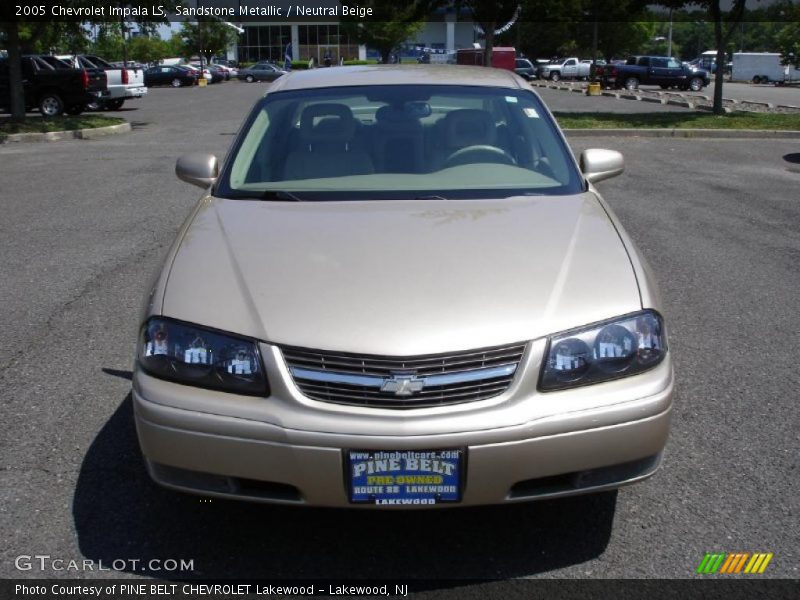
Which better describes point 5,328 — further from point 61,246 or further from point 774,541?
point 774,541

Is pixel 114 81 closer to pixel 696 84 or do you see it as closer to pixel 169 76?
pixel 169 76

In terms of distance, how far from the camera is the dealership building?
294 feet

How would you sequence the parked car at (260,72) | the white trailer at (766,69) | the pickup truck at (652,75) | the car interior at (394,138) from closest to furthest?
1. the car interior at (394,138)
2. the pickup truck at (652,75)
3. the parked car at (260,72)
4. the white trailer at (766,69)

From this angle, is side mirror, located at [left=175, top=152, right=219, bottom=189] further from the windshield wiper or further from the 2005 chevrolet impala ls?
the 2005 chevrolet impala ls

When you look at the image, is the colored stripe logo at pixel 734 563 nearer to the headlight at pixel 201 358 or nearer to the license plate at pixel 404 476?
the license plate at pixel 404 476

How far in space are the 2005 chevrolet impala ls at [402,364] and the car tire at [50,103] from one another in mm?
21403

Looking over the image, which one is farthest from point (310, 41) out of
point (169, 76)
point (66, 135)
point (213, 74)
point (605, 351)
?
point (605, 351)

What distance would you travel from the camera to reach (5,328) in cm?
539

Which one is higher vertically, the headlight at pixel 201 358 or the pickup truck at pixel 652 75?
the pickup truck at pixel 652 75

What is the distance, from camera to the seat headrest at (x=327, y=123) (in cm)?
436

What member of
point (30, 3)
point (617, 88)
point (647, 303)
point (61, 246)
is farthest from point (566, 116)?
point (617, 88)

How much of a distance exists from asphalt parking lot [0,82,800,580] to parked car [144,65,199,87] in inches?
1840

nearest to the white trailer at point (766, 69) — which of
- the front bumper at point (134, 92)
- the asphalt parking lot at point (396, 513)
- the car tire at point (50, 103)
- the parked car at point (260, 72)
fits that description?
the parked car at point (260, 72)

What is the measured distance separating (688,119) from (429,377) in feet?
61.1
